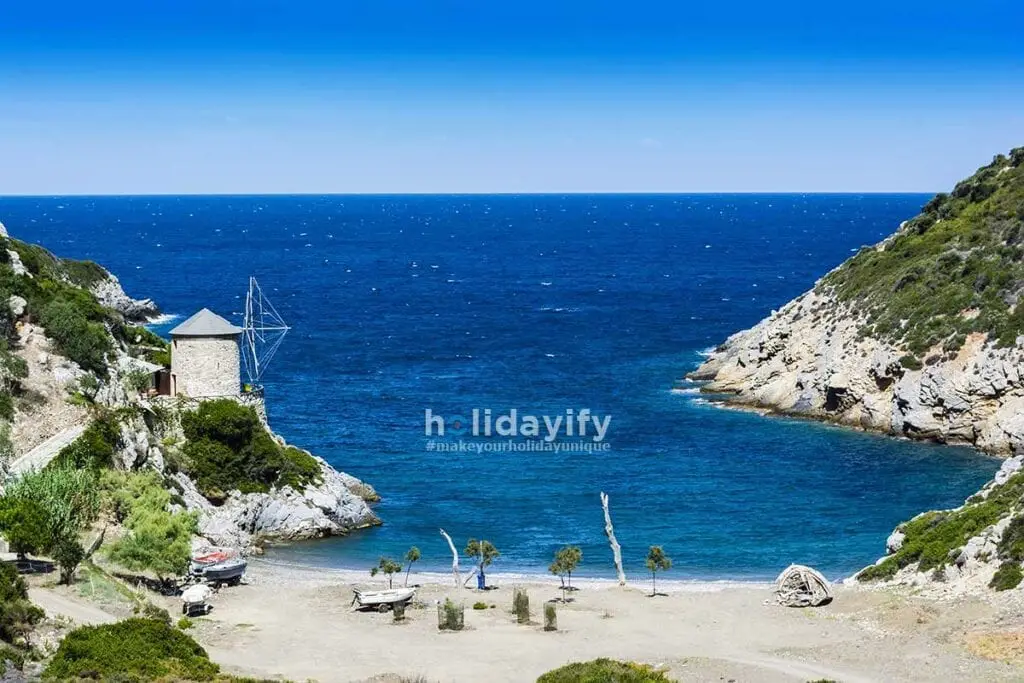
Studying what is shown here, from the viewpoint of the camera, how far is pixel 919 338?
3100 inches

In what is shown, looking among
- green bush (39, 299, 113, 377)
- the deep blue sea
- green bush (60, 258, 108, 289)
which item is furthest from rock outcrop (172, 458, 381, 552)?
green bush (60, 258, 108, 289)

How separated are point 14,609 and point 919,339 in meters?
58.9

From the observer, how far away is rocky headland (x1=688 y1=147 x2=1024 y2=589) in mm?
72875

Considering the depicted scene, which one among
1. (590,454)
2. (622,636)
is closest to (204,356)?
(590,454)

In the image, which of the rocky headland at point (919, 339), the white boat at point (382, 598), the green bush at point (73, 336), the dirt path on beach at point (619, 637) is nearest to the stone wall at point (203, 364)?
the green bush at point (73, 336)

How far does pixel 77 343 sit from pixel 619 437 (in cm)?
3188

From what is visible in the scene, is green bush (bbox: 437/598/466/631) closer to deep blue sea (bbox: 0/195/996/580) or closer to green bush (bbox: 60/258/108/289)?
deep blue sea (bbox: 0/195/996/580)

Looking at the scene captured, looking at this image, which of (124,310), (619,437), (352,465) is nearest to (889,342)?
(619,437)

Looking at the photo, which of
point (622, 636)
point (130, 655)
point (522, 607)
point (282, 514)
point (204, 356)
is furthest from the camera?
point (204, 356)

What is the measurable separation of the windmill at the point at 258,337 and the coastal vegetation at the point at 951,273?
122ft

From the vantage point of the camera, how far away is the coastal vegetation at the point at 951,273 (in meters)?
78.0

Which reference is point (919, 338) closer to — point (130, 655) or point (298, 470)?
point (298, 470)

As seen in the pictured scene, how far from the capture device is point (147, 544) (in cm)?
4272

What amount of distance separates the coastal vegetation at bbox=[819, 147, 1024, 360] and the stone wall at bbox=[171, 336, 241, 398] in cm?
4002
